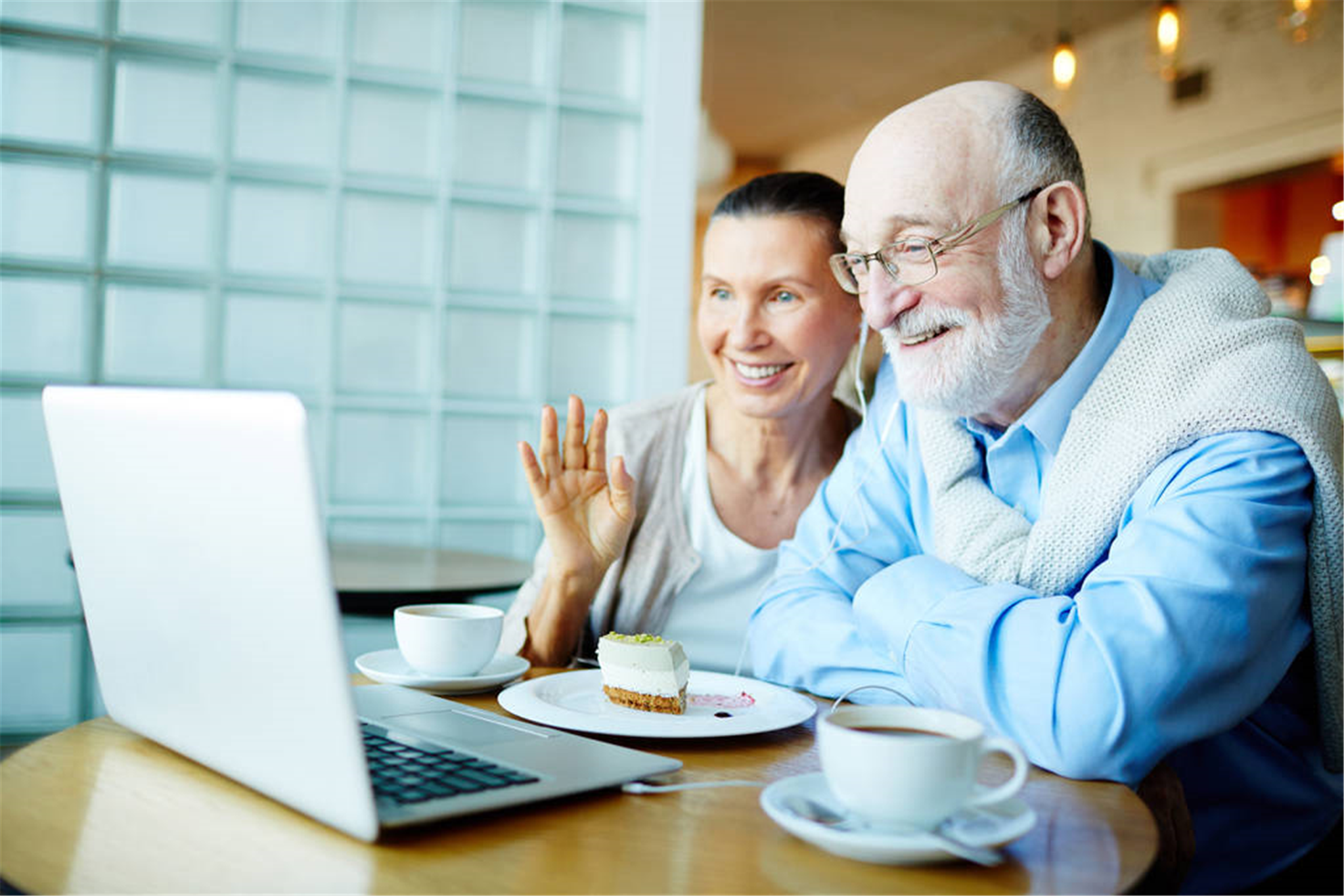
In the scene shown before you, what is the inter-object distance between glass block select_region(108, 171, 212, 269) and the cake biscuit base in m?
1.97

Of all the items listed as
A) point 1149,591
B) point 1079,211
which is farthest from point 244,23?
point 1149,591

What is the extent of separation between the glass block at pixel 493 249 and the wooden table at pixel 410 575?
717 millimetres

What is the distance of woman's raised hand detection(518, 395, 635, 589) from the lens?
152 centimetres

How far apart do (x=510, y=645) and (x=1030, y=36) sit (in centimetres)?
639

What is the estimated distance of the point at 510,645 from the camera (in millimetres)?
1583

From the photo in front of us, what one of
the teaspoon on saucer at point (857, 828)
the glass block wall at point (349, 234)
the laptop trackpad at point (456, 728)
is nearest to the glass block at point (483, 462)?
the glass block wall at point (349, 234)

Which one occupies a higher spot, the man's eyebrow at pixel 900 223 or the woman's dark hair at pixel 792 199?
the woman's dark hair at pixel 792 199

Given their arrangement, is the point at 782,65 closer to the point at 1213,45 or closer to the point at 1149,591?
the point at 1213,45

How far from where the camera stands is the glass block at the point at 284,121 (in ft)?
8.54

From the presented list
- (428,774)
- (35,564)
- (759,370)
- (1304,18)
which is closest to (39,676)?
(35,564)

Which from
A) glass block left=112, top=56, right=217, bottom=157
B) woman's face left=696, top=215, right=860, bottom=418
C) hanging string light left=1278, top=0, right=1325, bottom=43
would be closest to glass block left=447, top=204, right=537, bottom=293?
glass block left=112, top=56, right=217, bottom=157

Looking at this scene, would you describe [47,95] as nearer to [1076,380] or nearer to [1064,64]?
[1076,380]

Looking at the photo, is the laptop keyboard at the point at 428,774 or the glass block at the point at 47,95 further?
the glass block at the point at 47,95

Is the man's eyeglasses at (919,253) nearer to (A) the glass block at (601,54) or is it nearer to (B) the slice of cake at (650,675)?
(B) the slice of cake at (650,675)
